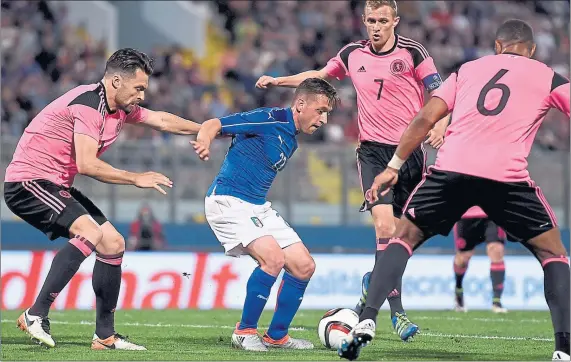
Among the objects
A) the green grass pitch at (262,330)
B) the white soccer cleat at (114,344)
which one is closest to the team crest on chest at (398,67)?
the green grass pitch at (262,330)

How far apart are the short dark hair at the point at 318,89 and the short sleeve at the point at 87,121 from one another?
157cm

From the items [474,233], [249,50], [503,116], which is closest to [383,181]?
[503,116]

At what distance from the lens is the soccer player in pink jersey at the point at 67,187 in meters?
8.27

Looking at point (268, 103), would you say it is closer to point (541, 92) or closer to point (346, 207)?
point (346, 207)

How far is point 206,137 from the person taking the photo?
7934 millimetres

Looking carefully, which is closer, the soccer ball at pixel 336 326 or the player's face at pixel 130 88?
the soccer ball at pixel 336 326

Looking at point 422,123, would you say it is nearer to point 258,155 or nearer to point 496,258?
point 258,155

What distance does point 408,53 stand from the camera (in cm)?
971

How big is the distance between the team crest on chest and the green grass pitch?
2353mm

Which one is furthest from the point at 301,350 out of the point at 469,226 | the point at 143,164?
the point at 143,164

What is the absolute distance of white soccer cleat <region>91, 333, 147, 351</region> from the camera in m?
8.32

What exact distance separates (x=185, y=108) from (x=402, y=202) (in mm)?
11597

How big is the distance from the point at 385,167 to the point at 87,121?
9.28 feet

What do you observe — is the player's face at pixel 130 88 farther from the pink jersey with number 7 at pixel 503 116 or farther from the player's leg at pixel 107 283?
the pink jersey with number 7 at pixel 503 116
